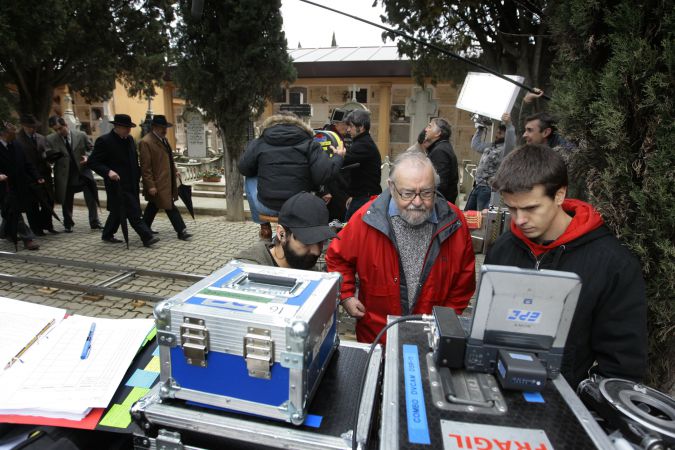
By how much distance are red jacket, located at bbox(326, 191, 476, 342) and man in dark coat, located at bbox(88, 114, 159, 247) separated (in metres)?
5.62

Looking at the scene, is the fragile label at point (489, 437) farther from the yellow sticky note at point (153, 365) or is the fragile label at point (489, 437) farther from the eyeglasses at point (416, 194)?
the eyeglasses at point (416, 194)

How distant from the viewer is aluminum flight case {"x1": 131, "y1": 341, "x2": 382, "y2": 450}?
1.17 metres

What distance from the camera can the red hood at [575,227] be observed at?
1726mm

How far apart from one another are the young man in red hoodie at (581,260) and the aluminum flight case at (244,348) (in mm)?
1057

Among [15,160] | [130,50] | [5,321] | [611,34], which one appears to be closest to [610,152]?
[611,34]

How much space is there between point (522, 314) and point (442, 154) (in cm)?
403

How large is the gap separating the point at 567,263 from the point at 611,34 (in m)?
1.13

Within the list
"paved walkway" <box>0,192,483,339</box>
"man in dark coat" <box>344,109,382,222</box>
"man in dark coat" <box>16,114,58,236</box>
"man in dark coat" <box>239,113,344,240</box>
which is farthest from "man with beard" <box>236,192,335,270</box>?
"man in dark coat" <box>16,114,58,236</box>

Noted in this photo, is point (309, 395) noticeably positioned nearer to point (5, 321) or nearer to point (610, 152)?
point (5, 321)

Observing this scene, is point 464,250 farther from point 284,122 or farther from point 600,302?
point 284,122

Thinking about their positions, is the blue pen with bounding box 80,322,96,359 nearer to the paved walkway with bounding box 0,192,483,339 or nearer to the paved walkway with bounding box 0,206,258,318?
the paved walkway with bounding box 0,192,483,339

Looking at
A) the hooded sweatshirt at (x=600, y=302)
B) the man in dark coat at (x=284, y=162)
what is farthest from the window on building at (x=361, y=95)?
the hooded sweatshirt at (x=600, y=302)

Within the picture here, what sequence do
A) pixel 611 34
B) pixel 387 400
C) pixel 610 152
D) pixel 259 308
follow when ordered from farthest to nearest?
pixel 610 152 → pixel 611 34 → pixel 259 308 → pixel 387 400

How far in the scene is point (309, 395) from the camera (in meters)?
1.28
